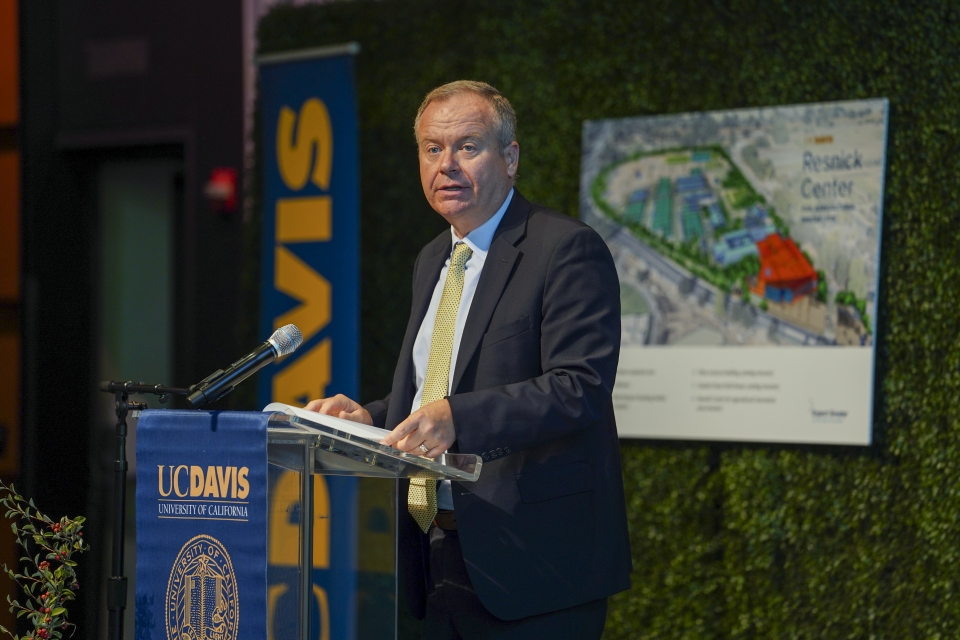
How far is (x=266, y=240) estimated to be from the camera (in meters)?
4.66

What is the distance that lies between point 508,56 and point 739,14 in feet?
3.28

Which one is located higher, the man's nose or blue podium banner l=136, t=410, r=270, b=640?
the man's nose

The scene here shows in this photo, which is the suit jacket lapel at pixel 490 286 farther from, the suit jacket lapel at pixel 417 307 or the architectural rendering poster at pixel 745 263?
the architectural rendering poster at pixel 745 263

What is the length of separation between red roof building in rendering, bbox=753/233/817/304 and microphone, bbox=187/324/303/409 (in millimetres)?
2505

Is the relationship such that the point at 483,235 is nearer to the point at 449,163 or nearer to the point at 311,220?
the point at 449,163

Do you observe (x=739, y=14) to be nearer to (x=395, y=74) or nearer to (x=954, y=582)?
(x=395, y=74)

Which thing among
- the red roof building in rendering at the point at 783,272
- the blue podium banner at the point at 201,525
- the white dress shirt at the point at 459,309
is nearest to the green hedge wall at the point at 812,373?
the red roof building in rendering at the point at 783,272

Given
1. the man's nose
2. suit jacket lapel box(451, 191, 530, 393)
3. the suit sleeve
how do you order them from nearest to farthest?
the suit sleeve, suit jacket lapel box(451, 191, 530, 393), the man's nose

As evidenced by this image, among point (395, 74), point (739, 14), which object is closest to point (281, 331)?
point (739, 14)

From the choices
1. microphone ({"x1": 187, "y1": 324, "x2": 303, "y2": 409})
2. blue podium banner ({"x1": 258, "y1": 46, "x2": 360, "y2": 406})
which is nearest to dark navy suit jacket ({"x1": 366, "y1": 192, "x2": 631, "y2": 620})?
microphone ({"x1": 187, "y1": 324, "x2": 303, "y2": 409})

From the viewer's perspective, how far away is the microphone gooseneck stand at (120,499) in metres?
1.80

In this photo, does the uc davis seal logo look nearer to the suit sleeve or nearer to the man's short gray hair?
the suit sleeve

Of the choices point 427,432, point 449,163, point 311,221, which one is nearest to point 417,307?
point 449,163

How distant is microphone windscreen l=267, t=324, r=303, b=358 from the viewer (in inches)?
69.1
